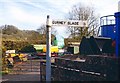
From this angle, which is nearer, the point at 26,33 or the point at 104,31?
the point at 104,31

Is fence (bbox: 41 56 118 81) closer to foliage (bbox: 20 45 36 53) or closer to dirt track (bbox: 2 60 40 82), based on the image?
dirt track (bbox: 2 60 40 82)

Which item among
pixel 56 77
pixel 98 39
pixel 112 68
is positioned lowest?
pixel 56 77

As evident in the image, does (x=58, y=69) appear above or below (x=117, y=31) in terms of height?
below

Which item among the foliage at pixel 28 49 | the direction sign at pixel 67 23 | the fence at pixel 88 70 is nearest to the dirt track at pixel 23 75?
the fence at pixel 88 70

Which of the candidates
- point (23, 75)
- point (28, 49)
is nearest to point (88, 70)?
point (23, 75)

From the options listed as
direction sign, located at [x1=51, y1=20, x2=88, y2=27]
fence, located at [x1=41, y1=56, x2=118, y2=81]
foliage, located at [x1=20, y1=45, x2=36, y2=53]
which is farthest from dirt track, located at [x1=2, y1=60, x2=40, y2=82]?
foliage, located at [x1=20, y1=45, x2=36, y2=53]

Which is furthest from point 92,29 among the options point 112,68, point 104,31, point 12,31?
point 112,68

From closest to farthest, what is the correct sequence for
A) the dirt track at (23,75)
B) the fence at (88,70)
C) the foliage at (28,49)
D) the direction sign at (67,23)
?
the fence at (88,70) < the direction sign at (67,23) < the dirt track at (23,75) < the foliage at (28,49)

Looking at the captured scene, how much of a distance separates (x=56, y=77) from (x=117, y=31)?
293 cm

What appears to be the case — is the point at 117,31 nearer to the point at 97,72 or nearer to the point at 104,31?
the point at 97,72

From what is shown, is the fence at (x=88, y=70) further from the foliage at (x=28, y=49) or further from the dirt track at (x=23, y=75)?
the foliage at (x=28, y=49)

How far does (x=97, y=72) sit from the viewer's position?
7.04m

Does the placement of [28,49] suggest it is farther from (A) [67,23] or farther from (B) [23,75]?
(A) [67,23]

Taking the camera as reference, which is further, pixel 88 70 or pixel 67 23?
pixel 67 23
